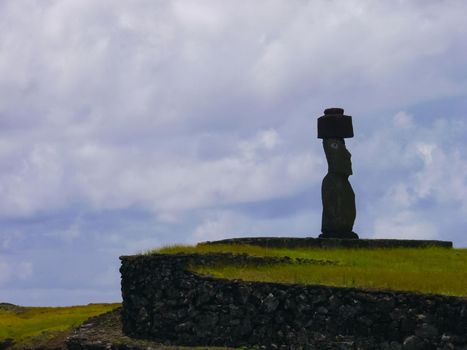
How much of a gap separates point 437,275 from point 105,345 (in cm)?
1016

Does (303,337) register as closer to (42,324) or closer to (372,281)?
(372,281)

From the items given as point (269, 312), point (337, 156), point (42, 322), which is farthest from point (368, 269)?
point (42, 322)

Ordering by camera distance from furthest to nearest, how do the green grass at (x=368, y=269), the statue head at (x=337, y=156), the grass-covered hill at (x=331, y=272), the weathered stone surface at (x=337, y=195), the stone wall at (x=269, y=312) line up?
the statue head at (x=337, y=156) < the weathered stone surface at (x=337, y=195) < the grass-covered hill at (x=331, y=272) < the green grass at (x=368, y=269) < the stone wall at (x=269, y=312)

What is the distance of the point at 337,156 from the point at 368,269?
31.5 feet

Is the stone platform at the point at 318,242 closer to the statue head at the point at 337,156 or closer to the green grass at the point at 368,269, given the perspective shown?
the green grass at the point at 368,269

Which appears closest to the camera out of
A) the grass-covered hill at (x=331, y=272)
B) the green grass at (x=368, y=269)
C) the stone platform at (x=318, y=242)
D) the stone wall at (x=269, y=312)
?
the stone wall at (x=269, y=312)

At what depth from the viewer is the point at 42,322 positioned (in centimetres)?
4150

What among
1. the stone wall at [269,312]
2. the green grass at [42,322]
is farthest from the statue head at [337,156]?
the green grass at [42,322]

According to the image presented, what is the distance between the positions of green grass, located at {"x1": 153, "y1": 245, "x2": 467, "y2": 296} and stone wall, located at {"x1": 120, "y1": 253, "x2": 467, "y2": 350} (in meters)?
0.59

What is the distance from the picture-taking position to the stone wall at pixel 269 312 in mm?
23812

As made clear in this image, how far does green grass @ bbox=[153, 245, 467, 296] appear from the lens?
25766 millimetres

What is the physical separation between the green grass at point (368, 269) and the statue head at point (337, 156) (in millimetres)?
3967

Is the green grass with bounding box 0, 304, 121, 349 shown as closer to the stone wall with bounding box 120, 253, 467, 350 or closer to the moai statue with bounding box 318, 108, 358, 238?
the stone wall with bounding box 120, 253, 467, 350

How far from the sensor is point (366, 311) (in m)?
24.8
